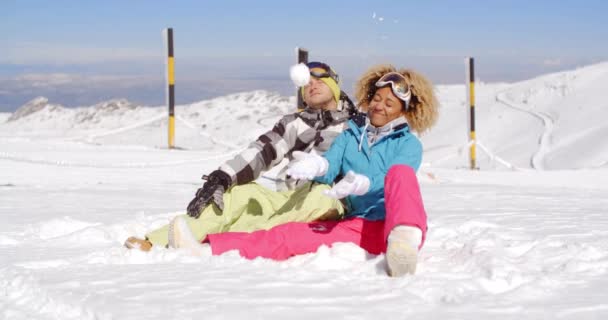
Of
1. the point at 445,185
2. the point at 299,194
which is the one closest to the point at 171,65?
the point at 445,185

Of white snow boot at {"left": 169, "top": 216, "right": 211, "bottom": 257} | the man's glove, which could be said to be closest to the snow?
white snow boot at {"left": 169, "top": 216, "right": 211, "bottom": 257}

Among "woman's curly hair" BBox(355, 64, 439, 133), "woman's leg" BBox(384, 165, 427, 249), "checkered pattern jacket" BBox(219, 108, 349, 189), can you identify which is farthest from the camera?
"checkered pattern jacket" BBox(219, 108, 349, 189)

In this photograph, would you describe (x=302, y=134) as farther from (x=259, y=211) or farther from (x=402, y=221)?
(x=402, y=221)

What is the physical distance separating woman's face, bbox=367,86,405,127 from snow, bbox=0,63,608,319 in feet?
2.09

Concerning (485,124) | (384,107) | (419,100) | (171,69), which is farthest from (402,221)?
(485,124)

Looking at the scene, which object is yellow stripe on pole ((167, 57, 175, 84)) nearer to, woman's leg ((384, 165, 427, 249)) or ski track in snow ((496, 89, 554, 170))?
ski track in snow ((496, 89, 554, 170))

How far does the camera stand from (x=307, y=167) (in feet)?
10.0

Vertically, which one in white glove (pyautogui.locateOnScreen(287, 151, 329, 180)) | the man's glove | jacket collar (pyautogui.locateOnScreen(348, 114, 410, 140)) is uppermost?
jacket collar (pyautogui.locateOnScreen(348, 114, 410, 140))

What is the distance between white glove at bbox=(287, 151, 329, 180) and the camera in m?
3.04

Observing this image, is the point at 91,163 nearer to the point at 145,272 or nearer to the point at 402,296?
the point at 145,272

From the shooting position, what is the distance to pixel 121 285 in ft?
8.28

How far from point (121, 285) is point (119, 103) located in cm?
2263

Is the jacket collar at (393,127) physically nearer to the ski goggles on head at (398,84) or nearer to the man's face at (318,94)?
the ski goggles on head at (398,84)

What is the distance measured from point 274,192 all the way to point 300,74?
648 mm
